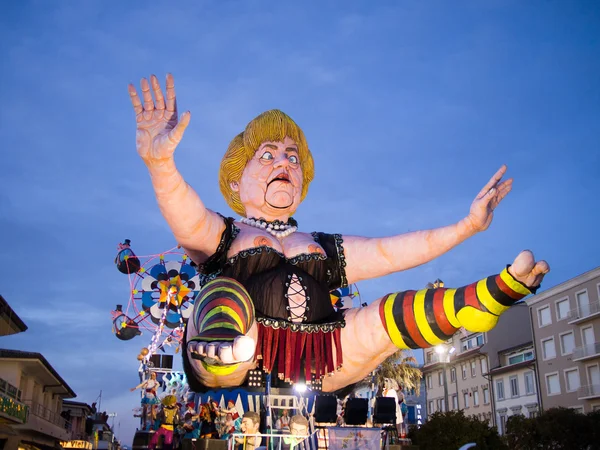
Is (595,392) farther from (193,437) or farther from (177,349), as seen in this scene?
(193,437)

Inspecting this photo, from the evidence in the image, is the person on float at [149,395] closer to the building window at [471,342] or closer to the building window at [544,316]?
the building window at [544,316]

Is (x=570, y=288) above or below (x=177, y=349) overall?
above

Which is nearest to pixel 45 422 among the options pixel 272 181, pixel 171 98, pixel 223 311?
pixel 272 181

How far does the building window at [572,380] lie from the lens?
28141 millimetres

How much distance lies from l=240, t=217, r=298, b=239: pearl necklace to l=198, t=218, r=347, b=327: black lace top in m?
0.27

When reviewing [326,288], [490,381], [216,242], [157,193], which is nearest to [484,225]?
[326,288]

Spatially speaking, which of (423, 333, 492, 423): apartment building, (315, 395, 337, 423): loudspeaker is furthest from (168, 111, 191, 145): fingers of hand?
(423, 333, 492, 423): apartment building

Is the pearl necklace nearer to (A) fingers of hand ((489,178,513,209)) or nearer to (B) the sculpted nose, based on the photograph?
(B) the sculpted nose

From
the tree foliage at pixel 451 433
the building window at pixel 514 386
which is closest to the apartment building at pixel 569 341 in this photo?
the building window at pixel 514 386

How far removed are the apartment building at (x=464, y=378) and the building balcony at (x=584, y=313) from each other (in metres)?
7.15

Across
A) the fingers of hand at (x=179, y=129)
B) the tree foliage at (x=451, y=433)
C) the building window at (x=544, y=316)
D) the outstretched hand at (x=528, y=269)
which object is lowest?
the tree foliage at (x=451, y=433)

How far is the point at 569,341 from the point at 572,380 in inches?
61.0

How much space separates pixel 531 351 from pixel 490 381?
11.9 ft

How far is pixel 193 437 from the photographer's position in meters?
6.89
